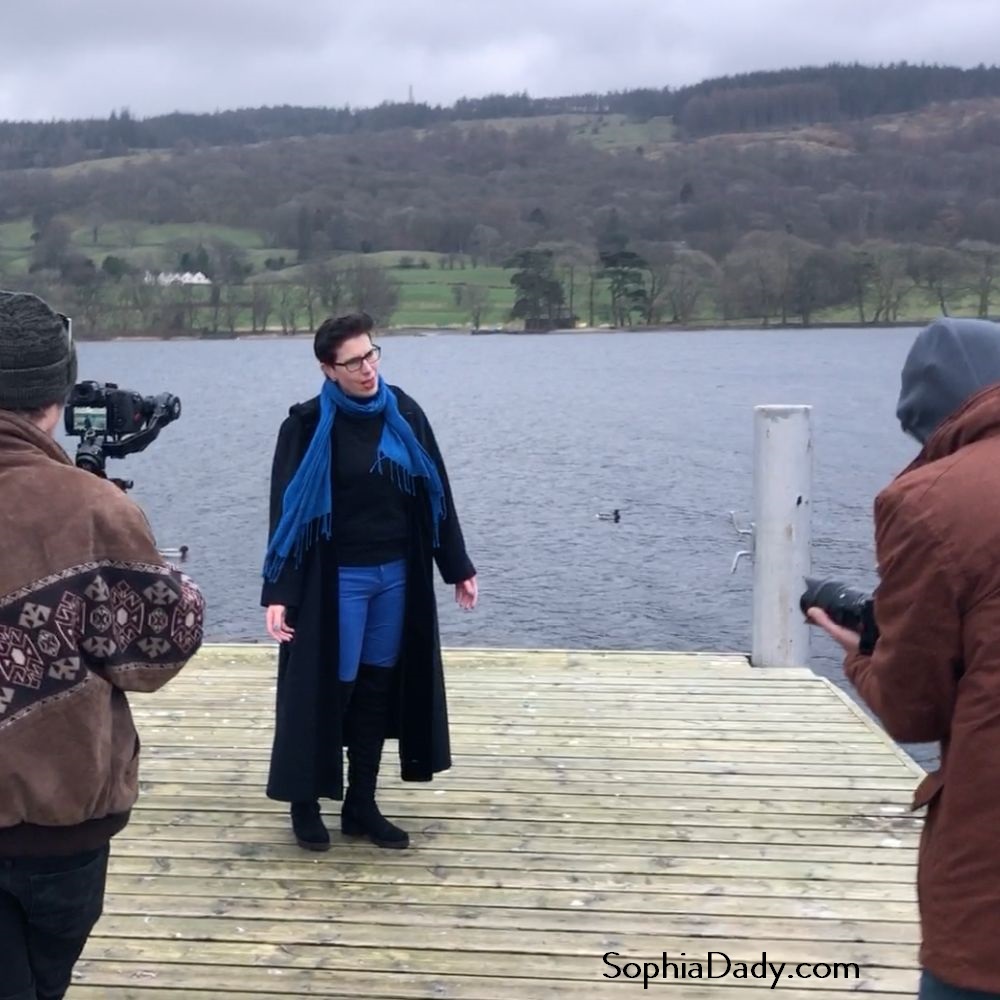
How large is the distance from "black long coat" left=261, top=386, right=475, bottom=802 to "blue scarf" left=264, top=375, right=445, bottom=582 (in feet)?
0.15

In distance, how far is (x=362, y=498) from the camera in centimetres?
392

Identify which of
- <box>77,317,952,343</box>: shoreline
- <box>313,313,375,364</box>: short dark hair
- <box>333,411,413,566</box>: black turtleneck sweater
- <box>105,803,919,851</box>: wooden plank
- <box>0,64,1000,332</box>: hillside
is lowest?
<box>77,317,952,343</box>: shoreline

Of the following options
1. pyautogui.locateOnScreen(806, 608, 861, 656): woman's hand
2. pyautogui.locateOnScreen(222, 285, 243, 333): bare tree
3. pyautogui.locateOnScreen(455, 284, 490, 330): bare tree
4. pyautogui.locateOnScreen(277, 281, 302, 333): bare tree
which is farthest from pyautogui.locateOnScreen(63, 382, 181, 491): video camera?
pyautogui.locateOnScreen(455, 284, 490, 330): bare tree

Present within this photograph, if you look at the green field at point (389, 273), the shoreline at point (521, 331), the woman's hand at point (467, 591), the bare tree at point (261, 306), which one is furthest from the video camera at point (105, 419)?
the bare tree at point (261, 306)

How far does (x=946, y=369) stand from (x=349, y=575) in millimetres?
2337

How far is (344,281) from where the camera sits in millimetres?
65500

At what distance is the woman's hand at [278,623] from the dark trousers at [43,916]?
71.4 inches

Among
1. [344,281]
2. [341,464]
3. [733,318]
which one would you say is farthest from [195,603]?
[733,318]

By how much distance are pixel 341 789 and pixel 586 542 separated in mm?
14665

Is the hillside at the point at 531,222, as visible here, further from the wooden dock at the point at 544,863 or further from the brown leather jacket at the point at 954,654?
the brown leather jacket at the point at 954,654

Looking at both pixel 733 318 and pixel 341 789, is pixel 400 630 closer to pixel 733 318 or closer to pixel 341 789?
pixel 341 789

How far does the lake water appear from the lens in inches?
572

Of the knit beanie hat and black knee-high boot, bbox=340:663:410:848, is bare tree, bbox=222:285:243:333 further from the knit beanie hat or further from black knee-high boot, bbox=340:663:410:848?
the knit beanie hat

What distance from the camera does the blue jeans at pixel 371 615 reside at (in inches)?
155
